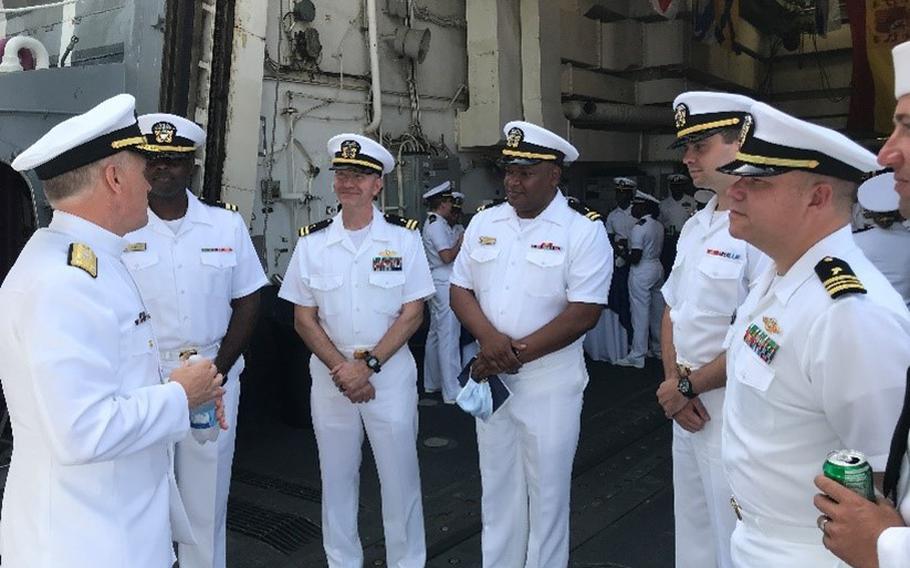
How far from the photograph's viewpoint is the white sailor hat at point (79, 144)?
175 centimetres

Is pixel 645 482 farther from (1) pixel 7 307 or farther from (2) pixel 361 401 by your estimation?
(1) pixel 7 307

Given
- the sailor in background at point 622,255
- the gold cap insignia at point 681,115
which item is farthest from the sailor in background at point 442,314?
the gold cap insignia at point 681,115

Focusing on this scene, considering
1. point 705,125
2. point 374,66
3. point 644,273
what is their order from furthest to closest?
1. point 644,273
2. point 374,66
3. point 705,125

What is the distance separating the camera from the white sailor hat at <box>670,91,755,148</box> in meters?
2.48

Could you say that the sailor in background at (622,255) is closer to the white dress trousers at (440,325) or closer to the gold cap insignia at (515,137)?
the white dress trousers at (440,325)

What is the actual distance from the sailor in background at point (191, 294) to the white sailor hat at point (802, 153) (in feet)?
7.54

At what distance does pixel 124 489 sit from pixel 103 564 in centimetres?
17

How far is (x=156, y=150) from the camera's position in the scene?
3092 millimetres

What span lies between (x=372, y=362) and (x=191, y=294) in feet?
2.70

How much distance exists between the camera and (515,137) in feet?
10.6

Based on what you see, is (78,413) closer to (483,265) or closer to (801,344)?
(801,344)

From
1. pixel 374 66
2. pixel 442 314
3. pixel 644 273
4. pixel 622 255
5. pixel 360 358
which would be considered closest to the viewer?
pixel 360 358

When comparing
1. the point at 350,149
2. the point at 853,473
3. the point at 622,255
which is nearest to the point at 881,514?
the point at 853,473

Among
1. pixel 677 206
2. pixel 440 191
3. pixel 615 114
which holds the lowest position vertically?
pixel 440 191
